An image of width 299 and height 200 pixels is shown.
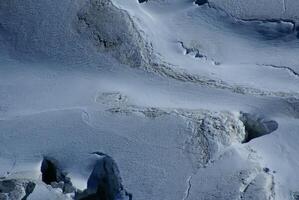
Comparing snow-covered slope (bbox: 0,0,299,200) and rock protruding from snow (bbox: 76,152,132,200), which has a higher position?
snow-covered slope (bbox: 0,0,299,200)

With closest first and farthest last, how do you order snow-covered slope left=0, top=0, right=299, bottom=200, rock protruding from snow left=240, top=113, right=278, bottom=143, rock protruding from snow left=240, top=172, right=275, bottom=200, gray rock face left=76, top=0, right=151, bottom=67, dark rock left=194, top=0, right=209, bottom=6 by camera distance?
rock protruding from snow left=240, top=172, right=275, bottom=200
snow-covered slope left=0, top=0, right=299, bottom=200
rock protruding from snow left=240, top=113, right=278, bottom=143
gray rock face left=76, top=0, right=151, bottom=67
dark rock left=194, top=0, right=209, bottom=6

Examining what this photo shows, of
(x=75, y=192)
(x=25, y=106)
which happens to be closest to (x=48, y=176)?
(x=75, y=192)

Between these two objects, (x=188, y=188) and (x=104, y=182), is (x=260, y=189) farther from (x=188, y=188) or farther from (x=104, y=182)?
(x=104, y=182)

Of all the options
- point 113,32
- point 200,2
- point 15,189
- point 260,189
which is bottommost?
point 15,189

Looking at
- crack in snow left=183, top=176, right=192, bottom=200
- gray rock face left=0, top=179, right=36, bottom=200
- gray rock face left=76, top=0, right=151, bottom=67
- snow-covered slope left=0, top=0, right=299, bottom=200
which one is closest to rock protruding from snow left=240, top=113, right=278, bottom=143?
snow-covered slope left=0, top=0, right=299, bottom=200

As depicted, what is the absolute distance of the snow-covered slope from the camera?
7.64 ft

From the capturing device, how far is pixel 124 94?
2727 mm

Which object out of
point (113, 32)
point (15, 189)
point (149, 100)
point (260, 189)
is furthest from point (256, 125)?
point (15, 189)

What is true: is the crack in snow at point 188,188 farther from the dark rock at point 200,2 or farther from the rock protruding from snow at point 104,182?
the dark rock at point 200,2

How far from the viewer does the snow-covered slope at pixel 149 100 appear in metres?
2.33

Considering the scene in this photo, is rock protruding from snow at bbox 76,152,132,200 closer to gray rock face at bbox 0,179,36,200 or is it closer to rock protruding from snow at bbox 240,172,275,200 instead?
gray rock face at bbox 0,179,36,200

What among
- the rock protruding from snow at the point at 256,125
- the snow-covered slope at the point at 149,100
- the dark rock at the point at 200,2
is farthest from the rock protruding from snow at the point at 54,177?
the dark rock at the point at 200,2

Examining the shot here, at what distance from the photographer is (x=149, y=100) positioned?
269cm

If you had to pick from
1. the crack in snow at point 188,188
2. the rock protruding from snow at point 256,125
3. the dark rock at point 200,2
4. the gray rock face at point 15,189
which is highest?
the dark rock at point 200,2
